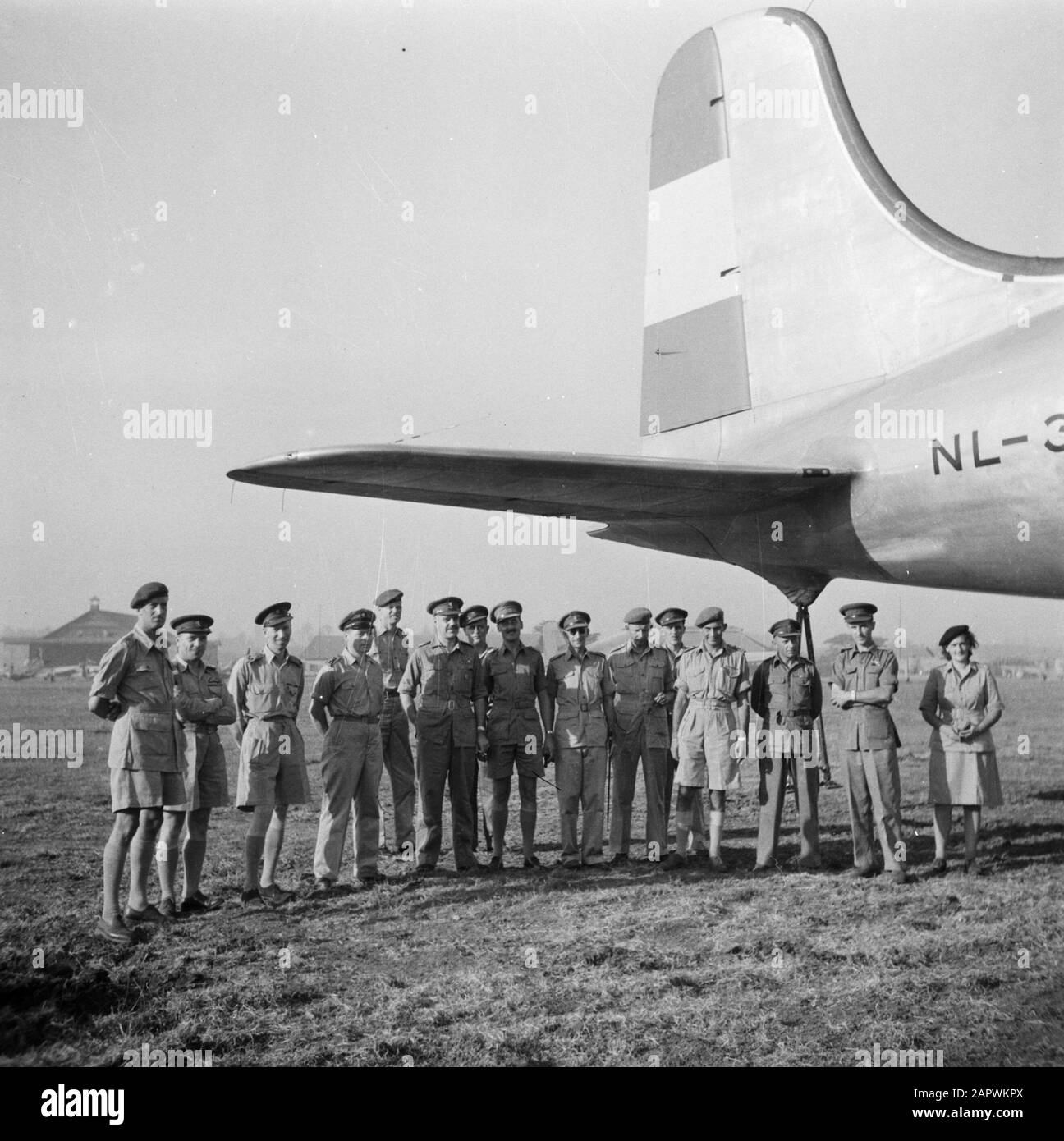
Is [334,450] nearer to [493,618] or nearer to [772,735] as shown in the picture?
[493,618]

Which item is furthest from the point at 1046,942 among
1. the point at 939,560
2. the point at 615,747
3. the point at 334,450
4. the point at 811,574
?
the point at 334,450

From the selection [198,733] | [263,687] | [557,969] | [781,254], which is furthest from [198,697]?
[781,254]

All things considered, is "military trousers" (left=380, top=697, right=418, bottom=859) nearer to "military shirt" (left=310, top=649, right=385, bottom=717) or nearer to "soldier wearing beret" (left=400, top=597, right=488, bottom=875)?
"soldier wearing beret" (left=400, top=597, right=488, bottom=875)

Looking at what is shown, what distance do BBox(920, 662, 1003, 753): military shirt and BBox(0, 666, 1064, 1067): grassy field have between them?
0.86 m

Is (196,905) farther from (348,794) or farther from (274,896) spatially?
(348,794)

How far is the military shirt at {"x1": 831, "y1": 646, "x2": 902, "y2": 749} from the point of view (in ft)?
21.8

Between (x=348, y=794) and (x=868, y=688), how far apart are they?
11.4 feet

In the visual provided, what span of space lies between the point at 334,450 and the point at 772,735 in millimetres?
3883

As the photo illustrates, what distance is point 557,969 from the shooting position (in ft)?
15.4

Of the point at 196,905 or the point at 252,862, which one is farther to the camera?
the point at 252,862

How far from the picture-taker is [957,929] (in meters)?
5.29

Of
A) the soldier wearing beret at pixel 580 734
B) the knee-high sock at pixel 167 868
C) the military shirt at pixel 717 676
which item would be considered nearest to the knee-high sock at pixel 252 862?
the knee-high sock at pixel 167 868

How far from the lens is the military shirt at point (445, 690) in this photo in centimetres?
712

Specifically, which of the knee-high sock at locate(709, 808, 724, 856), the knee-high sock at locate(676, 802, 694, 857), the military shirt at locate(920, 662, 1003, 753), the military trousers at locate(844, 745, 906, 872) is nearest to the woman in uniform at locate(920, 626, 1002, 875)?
the military shirt at locate(920, 662, 1003, 753)
